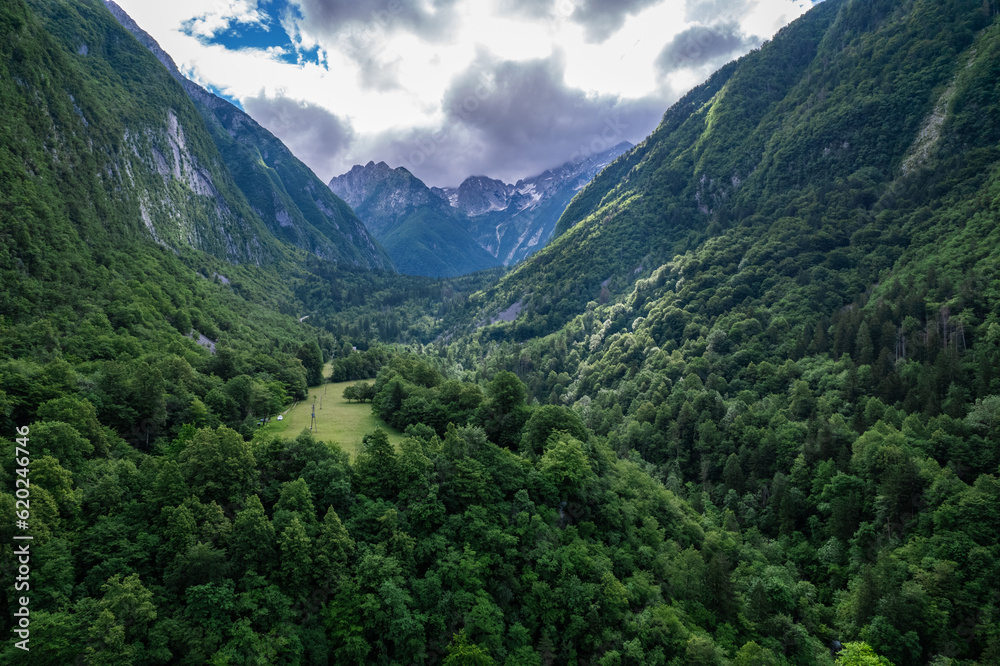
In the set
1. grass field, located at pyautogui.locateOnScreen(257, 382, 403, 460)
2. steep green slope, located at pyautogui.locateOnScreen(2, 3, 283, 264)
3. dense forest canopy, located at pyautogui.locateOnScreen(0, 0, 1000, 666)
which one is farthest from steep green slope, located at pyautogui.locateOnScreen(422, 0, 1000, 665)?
steep green slope, located at pyautogui.locateOnScreen(2, 3, 283, 264)

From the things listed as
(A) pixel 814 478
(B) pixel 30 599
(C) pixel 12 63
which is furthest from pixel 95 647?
(C) pixel 12 63

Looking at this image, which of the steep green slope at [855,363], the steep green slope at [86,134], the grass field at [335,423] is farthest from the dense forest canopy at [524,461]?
the grass field at [335,423]

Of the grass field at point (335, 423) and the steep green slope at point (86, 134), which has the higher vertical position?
the steep green slope at point (86, 134)

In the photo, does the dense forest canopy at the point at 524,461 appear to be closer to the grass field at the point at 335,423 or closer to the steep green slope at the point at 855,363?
the steep green slope at the point at 855,363

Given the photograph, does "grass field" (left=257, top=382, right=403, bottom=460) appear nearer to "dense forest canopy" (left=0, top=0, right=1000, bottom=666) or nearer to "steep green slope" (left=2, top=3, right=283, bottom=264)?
"dense forest canopy" (left=0, top=0, right=1000, bottom=666)

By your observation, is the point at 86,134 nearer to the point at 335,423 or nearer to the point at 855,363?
the point at 335,423

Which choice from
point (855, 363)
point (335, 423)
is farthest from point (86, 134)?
point (855, 363)
